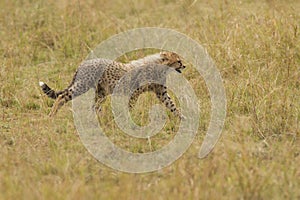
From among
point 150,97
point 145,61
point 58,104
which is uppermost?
point 145,61

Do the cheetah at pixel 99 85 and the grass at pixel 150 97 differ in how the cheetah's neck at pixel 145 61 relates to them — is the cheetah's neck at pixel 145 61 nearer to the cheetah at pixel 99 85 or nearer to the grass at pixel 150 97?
the cheetah at pixel 99 85

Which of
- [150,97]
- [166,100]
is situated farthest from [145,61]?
[166,100]

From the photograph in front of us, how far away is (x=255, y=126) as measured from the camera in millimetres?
5141

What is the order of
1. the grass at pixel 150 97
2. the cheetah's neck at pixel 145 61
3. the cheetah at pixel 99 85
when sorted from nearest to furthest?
the grass at pixel 150 97 → the cheetah at pixel 99 85 → the cheetah's neck at pixel 145 61

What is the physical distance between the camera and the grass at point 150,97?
165 inches

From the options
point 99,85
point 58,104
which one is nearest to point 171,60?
point 99,85

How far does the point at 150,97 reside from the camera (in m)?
5.88

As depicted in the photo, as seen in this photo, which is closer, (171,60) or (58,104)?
(58,104)

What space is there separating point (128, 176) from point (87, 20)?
3.73 m

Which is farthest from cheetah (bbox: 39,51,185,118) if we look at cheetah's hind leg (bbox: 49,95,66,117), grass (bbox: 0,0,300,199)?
grass (bbox: 0,0,300,199)

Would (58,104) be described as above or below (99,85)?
below

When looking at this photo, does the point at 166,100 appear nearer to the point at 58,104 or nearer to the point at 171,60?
the point at 171,60

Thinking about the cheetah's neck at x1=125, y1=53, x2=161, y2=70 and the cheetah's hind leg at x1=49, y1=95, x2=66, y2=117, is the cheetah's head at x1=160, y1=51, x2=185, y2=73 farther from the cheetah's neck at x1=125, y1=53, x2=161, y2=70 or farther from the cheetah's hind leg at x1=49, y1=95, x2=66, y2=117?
the cheetah's hind leg at x1=49, y1=95, x2=66, y2=117

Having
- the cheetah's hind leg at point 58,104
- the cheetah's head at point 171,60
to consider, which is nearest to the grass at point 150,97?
the cheetah's hind leg at point 58,104
